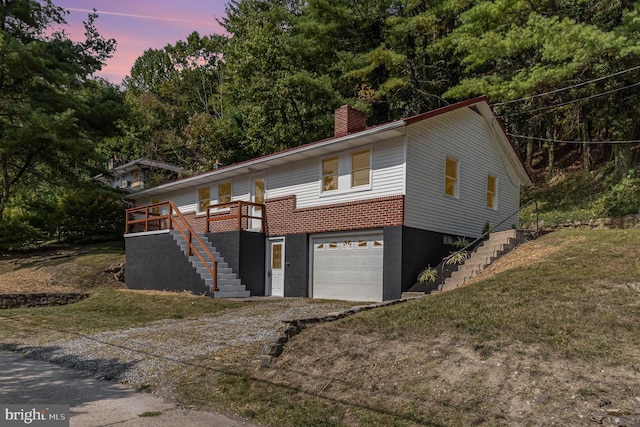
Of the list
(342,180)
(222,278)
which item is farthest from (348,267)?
(222,278)

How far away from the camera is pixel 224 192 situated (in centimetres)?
1981

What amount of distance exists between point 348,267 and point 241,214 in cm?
498

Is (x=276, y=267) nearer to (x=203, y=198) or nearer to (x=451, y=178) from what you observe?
(x=203, y=198)

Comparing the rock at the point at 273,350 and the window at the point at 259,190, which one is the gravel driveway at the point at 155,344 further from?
the window at the point at 259,190

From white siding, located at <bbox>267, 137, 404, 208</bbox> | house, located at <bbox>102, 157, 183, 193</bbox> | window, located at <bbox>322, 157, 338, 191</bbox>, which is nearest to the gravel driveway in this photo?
white siding, located at <bbox>267, 137, 404, 208</bbox>

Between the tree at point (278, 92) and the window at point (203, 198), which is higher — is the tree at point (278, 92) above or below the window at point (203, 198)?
above

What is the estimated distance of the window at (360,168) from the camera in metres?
14.5

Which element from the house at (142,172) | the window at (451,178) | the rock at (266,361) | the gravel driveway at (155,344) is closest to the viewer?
the rock at (266,361)

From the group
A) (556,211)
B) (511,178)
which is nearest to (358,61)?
(511,178)

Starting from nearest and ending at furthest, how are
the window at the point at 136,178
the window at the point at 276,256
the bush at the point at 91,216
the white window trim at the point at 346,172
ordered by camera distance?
the white window trim at the point at 346,172
the window at the point at 276,256
the bush at the point at 91,216
the window at the point at 136,178

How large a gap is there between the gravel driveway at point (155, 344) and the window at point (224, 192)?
28.0ft

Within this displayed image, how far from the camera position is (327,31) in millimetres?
27875

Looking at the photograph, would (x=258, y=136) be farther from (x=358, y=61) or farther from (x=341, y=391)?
(x=341, y=391)

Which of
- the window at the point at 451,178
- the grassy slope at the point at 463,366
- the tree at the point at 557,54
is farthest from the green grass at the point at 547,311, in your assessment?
the tree at the point at 557,54
